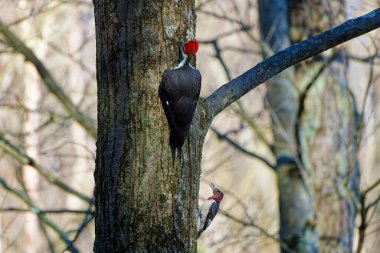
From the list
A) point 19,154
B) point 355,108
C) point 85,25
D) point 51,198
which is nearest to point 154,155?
point 19,154

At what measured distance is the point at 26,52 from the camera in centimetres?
636

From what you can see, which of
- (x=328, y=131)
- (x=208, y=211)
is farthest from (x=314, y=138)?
(x=208, y=211)

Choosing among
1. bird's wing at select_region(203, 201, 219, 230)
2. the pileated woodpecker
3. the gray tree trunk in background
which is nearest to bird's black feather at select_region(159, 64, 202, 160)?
the pileated woodpecker

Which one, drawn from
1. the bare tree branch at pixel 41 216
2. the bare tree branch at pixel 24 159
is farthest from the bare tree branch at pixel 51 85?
the bare tree branch at pixel 41 216

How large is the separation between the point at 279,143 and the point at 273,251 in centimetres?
702

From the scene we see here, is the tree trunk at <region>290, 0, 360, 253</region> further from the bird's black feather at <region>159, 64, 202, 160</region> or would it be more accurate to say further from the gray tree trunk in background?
the bird's black feather at <region>159, 64, 202, 160</region>

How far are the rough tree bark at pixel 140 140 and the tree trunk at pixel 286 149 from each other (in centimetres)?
398

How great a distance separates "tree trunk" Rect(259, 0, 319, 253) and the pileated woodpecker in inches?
153

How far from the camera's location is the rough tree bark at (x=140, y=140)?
10.3 feet

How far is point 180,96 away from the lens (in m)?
3.30

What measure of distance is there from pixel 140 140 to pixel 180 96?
0.28 m

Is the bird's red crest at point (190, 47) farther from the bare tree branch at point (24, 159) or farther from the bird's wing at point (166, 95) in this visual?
the bare tree branch at point (24, 159)

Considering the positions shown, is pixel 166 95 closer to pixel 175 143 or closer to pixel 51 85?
pixel 175 143

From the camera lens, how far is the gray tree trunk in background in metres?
7.43
